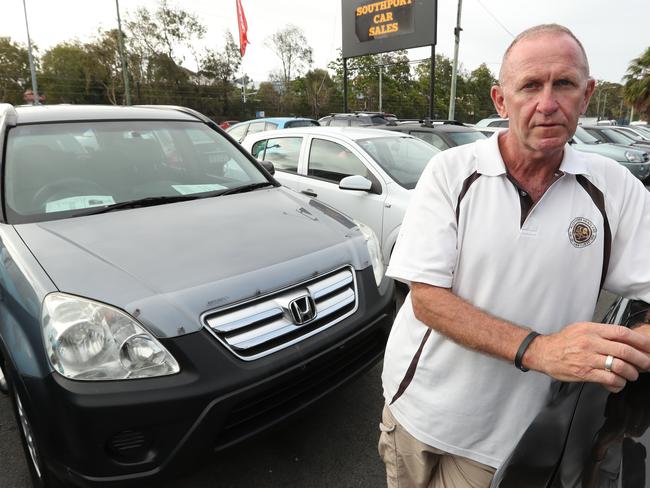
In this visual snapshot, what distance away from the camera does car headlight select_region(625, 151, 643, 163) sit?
31.4ft

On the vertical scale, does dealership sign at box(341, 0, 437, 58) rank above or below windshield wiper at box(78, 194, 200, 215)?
above

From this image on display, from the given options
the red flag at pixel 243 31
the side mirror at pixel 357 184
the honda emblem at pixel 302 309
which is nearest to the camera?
the honda emblem at pixel 302 309

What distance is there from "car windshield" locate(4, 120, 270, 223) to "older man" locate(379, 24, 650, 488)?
6.11 feet

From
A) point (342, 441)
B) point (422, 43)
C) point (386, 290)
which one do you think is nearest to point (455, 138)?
point (386, 290)

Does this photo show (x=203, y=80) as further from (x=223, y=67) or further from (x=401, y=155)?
(x=401, y=155)

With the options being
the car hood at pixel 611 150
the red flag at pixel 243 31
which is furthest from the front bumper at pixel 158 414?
the red flag at pixel 243 31

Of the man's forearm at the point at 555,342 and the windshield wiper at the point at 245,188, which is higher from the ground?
the windshield wiper at the point at 245,188

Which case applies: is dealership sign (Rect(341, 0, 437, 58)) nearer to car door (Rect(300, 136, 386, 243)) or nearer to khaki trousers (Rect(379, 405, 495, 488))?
car door (Rect(300, 136, 386, 243))

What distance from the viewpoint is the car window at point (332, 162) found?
438 cm

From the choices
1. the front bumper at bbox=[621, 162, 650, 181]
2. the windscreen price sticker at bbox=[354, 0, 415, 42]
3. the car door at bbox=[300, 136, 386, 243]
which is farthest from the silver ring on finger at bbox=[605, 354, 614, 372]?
the windscreen price sticker at bbox=[354, 0, 415, 42]

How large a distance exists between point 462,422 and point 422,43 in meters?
13.3

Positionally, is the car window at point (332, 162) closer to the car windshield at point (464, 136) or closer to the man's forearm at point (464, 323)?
the car windshield at point (464, 136)

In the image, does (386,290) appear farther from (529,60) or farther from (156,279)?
(529,60)

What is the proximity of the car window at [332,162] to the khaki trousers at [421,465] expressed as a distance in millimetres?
3096
